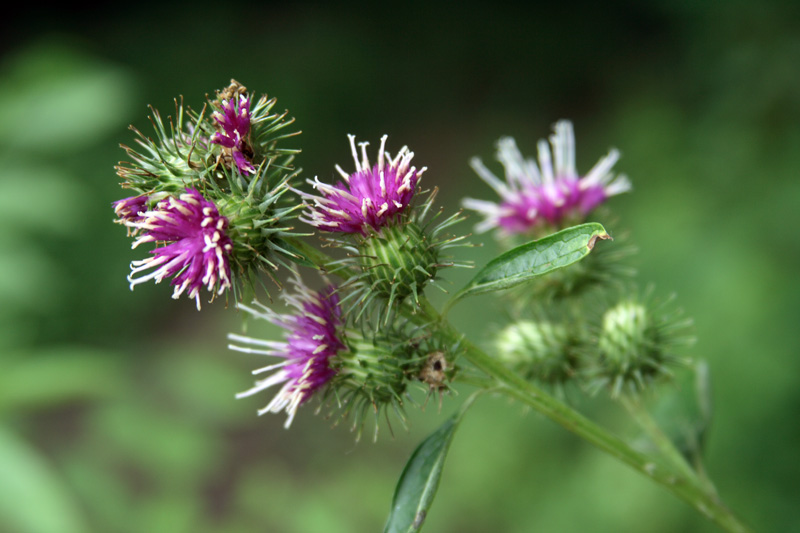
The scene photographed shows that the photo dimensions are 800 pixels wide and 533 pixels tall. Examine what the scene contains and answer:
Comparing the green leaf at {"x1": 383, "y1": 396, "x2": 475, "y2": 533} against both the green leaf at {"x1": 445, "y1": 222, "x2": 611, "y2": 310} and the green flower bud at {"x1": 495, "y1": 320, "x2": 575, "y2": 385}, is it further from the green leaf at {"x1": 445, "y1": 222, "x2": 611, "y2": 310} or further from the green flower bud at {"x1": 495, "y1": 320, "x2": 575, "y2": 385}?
the green flower bud at {"x1": 495, "y1": 320, "x2": 575, "y2": 385}

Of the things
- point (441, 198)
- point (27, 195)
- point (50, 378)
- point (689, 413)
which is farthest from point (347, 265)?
point (441, 198)

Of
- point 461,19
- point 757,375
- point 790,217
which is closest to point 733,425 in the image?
point 757,375

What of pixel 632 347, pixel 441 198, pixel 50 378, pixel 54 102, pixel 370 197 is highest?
pixel 441 198

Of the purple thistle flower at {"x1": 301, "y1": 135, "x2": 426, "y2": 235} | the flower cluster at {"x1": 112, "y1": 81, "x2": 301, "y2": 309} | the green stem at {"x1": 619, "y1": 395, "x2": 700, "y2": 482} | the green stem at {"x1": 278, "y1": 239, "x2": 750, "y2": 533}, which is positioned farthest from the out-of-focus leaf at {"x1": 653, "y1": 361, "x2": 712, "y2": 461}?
the flower cluster at {"x1": 112, "y1": 81, "x2": 301, "y2": 309}

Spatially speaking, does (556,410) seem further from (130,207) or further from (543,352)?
(130,207)

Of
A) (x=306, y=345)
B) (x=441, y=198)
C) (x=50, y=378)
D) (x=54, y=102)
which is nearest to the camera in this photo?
(x=306, y=345)

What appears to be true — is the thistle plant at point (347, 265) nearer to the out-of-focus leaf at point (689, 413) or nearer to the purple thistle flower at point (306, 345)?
the purple thistle flower at point (306, 345)

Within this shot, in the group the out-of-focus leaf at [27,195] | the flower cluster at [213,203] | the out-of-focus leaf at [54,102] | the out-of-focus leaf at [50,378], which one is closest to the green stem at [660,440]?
the flower cluster at [213,203]
